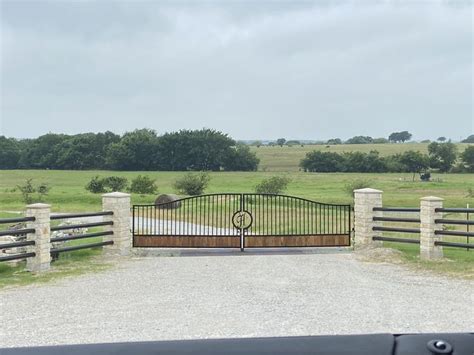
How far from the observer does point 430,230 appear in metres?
13.4

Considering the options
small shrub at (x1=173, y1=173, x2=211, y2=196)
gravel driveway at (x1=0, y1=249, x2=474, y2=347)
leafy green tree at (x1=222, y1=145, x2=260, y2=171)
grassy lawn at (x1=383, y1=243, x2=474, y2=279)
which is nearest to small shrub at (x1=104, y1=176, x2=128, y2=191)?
small shrub at (x1=173, y1=173, x2=211, y2=196)

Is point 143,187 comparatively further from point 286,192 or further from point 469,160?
point 469,160

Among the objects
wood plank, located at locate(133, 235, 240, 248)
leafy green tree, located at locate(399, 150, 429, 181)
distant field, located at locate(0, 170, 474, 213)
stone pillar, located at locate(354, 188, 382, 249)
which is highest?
leafy green tree, located at locate(399, 150, 429, 181)

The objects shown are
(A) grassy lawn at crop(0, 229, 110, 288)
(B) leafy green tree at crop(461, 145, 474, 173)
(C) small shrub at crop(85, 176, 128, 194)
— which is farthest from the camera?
(B) leafy green tree at crop(461, 145, 474, 173)

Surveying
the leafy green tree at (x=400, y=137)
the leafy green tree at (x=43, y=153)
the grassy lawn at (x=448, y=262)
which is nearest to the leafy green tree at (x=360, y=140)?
the leafy green tree at (x=400, y=137)

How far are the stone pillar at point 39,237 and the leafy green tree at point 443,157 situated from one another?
3266 inches

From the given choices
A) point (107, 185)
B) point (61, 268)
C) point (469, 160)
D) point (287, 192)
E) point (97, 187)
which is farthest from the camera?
point (469, 160)

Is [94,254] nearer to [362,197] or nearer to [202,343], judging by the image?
[362,197]

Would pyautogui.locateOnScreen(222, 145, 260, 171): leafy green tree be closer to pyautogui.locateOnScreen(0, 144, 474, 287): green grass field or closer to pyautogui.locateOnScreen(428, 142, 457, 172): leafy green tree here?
pyautogui.locateOnScreen(0, 144, 474, 287): green grass field

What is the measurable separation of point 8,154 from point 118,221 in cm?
9311

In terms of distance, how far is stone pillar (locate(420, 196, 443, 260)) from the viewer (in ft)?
44.0

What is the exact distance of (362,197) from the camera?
15.2m

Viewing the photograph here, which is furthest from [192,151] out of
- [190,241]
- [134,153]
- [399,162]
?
[190,241]

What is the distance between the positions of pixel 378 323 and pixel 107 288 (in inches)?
198
